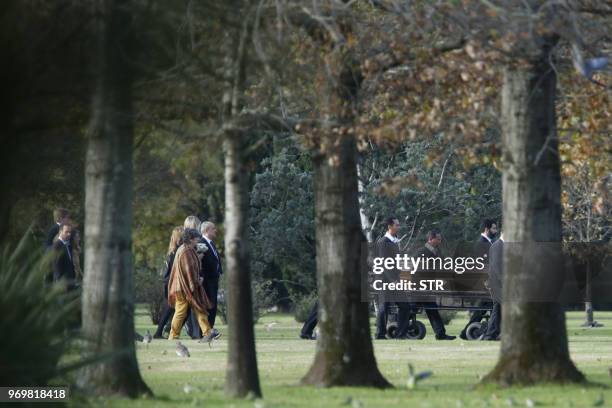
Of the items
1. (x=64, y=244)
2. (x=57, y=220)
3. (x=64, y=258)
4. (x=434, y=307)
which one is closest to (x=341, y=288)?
(x=64, y=244)

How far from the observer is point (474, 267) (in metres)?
36.4

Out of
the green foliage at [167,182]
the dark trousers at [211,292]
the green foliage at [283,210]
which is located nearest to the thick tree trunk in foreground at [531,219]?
the green foliage at [167,182]

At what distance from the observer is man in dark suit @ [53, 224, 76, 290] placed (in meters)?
27.2

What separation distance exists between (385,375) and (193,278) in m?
10.1

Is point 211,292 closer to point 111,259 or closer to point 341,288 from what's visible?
point 341,288

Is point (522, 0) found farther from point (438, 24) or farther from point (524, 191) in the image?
point (524, 191)

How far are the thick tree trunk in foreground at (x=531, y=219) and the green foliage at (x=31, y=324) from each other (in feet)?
17.4

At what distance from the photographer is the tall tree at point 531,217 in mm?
17891

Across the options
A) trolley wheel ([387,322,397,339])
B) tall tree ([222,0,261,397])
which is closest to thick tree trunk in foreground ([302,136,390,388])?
tall tree ([222,0,261,397])

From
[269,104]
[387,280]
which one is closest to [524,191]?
[269,104]

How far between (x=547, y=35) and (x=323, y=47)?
7.22ft

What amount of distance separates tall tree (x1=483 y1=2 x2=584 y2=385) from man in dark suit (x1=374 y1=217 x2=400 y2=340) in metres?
12.9

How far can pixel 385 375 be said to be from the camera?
20.7 meters

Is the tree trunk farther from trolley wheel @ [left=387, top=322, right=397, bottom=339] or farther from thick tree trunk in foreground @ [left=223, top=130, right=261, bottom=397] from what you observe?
trolley wheel @ [left=387, top=322, right=397, bottom=339]
